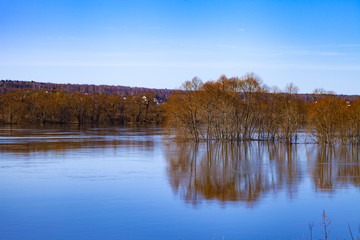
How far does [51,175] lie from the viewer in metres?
18.8

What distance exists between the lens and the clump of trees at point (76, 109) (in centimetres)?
8044

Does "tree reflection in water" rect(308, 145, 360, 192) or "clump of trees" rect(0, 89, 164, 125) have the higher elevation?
"clump of trees" rect(0, 89, 164, 125)

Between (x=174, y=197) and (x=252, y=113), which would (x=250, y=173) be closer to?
(x=174, y=197)

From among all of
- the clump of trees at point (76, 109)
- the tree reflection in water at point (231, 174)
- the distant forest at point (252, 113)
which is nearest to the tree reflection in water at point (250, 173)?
the tree reflection in water at point (231, 174)

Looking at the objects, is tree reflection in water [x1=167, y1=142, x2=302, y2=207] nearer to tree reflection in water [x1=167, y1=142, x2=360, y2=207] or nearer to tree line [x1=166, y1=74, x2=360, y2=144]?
tree reflection in water [x1=167, y1=142, x2=360, y2=207]

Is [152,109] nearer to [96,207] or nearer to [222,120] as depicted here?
[222,120]

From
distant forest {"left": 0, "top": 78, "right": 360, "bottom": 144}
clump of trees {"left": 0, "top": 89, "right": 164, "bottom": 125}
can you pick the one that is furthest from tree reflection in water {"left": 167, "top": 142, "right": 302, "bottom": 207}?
clump of trees {"left": 0, "top": 89, "right": 164, "bottom": 125}

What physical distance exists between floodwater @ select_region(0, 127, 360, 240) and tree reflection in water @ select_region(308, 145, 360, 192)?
1.7 inches

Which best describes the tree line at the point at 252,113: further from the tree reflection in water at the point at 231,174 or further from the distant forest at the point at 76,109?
the distant forest at the point at 76,109

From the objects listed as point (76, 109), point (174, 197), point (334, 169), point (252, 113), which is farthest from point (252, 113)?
point (76, 109)

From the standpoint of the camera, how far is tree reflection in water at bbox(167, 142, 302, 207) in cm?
1510

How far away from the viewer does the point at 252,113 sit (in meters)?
39.6

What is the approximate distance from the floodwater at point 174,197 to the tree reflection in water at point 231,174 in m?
0.04

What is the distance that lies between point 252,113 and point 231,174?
68.0 ft
